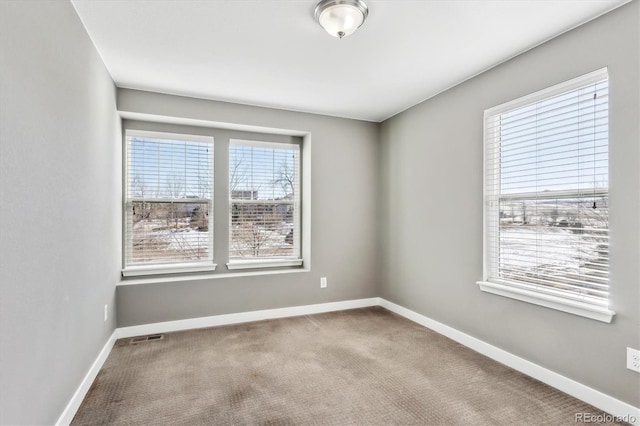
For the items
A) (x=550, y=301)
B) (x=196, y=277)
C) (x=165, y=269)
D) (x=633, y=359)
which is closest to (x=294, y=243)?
(x=196, y=277)

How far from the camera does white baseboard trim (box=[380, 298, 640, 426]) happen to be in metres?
1.98

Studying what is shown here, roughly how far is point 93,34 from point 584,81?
330 centimetres

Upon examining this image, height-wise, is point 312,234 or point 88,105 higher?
point 88,105

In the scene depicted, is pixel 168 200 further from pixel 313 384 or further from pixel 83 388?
pixel 313 384

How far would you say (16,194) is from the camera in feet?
4.54

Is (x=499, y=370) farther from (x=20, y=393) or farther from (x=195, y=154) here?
(x=195, y=154)

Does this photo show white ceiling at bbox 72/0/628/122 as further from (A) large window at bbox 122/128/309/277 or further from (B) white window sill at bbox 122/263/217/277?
(B) white window sill at bbox 122/263/217/277

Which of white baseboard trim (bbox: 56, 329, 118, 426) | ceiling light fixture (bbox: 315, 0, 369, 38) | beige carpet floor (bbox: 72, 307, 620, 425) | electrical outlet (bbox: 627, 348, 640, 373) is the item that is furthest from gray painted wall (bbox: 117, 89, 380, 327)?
electrical outlet (bbox: 627, 348, 640, 373)

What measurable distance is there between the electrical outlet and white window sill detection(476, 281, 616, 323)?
18cm

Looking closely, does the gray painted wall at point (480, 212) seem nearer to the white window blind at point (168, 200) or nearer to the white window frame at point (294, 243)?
the white window frame at point (294, 243)

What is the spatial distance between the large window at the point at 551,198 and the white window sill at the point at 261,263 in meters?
2.15

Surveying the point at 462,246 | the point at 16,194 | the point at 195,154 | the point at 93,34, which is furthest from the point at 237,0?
the point at 462,246

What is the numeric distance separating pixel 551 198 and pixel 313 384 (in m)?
2.17

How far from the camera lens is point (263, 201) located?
4.04m
